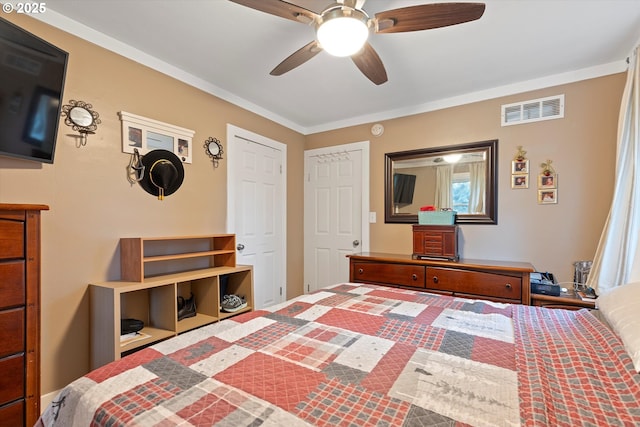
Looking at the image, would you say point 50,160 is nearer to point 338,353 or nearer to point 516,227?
point 338,353

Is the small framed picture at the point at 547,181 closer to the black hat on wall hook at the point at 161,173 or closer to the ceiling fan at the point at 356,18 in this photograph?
the ceiling fan at the point at 356,18

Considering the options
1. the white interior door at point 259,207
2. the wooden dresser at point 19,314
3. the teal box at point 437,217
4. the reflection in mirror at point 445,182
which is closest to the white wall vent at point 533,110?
the reflection in mirror at point 445,182

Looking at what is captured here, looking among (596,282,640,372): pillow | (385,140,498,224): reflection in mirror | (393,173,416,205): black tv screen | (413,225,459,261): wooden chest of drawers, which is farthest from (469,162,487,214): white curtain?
(596,282,640,372): pillow

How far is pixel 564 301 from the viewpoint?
2.05 m

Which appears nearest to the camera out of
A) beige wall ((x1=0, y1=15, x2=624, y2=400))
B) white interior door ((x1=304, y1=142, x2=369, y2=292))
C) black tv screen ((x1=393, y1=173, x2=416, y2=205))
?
beige wall ((x1=0, y1=15, x2=624, y2=400))

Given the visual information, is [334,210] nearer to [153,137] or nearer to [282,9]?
[153,137]

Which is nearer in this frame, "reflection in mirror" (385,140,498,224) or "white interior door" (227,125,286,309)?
"reflection in mirror" (385,140,498,224)

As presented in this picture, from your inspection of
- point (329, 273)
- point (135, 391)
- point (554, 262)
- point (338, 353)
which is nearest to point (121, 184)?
point (135, 391)

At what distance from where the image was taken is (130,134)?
7.02 ft

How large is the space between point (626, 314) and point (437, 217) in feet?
5.75

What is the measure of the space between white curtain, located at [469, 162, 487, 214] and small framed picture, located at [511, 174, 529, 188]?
225 mm

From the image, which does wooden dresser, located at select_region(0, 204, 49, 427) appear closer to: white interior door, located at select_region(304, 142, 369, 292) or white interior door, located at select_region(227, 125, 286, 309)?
white interior door, located at select_region(227, 125, 286, 309)

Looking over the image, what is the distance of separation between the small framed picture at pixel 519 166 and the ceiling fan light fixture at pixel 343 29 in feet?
6.38

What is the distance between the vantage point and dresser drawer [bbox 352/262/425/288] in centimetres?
262
